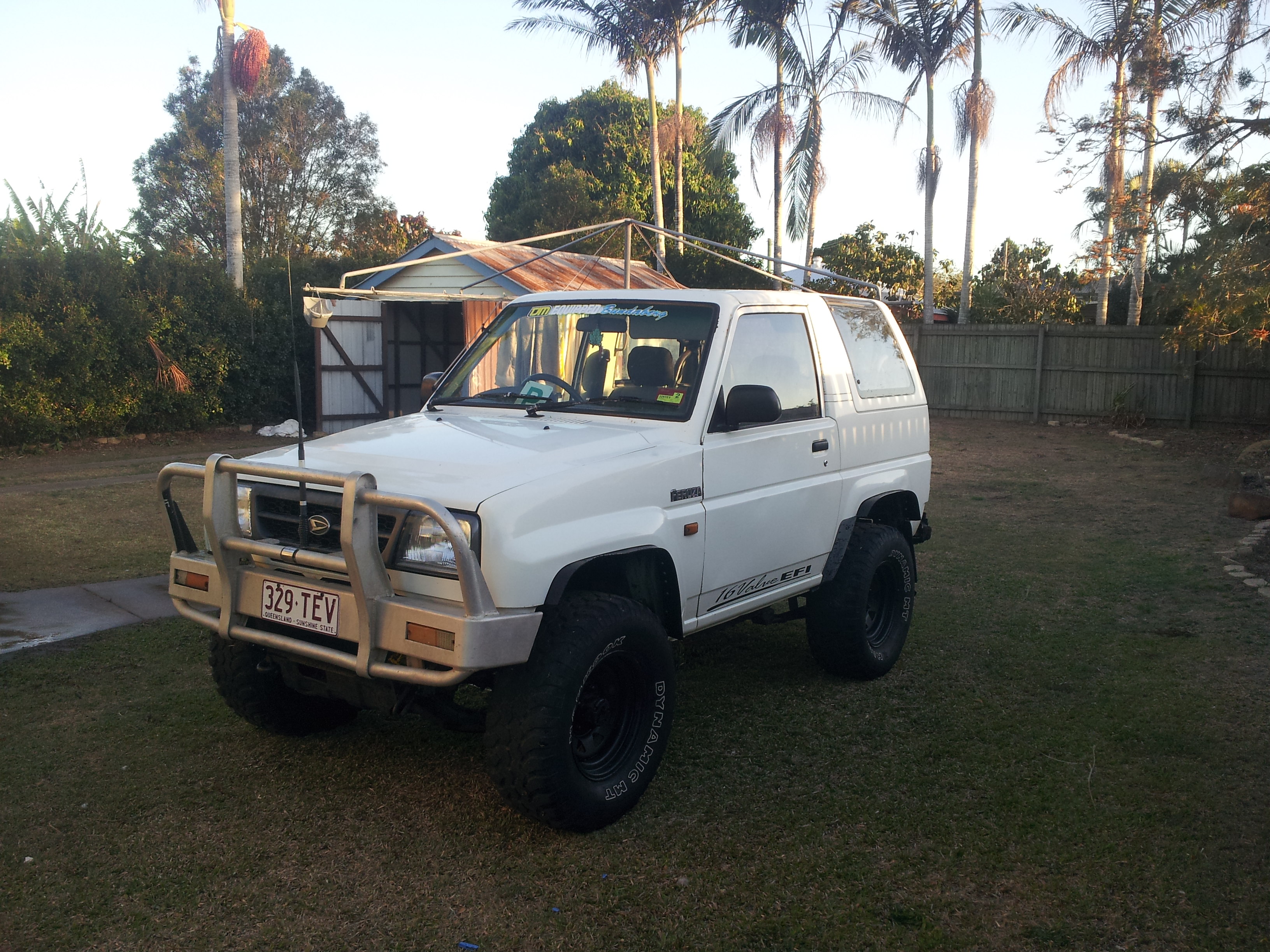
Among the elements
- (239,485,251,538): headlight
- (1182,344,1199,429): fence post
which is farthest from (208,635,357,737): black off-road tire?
(1182,344,1199,429): fence post

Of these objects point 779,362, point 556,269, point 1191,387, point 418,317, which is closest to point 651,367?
point 779,362

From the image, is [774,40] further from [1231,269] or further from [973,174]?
[1231,269]

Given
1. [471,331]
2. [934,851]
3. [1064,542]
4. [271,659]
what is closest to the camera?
[934,851]

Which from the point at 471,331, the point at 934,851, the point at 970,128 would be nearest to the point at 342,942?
the point at 934,851

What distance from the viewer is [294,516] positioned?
3.85 m

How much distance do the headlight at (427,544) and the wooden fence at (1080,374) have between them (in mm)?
17963

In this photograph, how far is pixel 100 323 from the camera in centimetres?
1479

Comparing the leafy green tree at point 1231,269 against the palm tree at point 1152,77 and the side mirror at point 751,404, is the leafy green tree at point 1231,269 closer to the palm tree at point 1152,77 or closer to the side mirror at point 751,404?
the palm tree at point 1152,77

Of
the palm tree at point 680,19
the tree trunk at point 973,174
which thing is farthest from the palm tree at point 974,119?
the palm tree at point 680,19

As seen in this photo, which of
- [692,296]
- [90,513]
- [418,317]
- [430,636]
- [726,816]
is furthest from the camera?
[418,317]

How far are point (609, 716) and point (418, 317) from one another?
16385mm

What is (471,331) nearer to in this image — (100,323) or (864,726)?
(100,323)

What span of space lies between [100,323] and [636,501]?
1355 centimetres

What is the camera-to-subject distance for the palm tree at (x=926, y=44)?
25.6 metres
